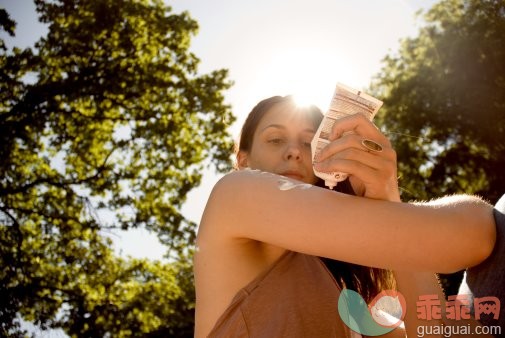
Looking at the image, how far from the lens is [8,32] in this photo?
11.5 metres

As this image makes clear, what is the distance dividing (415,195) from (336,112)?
19.1 m

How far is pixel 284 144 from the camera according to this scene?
3.27 m

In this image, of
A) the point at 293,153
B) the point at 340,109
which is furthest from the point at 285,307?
the point at 293,153

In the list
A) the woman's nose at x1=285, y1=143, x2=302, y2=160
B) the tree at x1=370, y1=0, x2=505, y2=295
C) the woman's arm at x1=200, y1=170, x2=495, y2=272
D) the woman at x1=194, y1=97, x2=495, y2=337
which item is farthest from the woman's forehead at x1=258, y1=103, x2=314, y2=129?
the tree at x1=370, y1=0, x2=505, y2=295

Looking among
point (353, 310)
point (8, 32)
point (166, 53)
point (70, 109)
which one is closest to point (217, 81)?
point (166, 53)

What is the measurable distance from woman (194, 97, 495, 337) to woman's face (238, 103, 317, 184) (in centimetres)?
92

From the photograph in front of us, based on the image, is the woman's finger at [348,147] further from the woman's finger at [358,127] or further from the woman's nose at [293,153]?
the woman's nose at [293,153]

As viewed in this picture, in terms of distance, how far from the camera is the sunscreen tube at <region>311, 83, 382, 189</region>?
5.85 feet

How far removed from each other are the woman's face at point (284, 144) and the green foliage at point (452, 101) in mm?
15559

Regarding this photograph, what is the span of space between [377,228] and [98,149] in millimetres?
14197

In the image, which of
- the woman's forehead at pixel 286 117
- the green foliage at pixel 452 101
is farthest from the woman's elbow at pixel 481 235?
the green foliage at pixel 452 101

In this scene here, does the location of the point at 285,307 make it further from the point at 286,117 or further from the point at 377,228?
the point at 286,117

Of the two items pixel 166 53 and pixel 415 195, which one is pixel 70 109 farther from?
pixel 415 195

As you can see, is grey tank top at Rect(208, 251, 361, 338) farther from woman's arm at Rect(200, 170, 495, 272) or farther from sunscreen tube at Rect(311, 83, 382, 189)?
sunscreen tube at Rect(311, 83, 382, 189)
